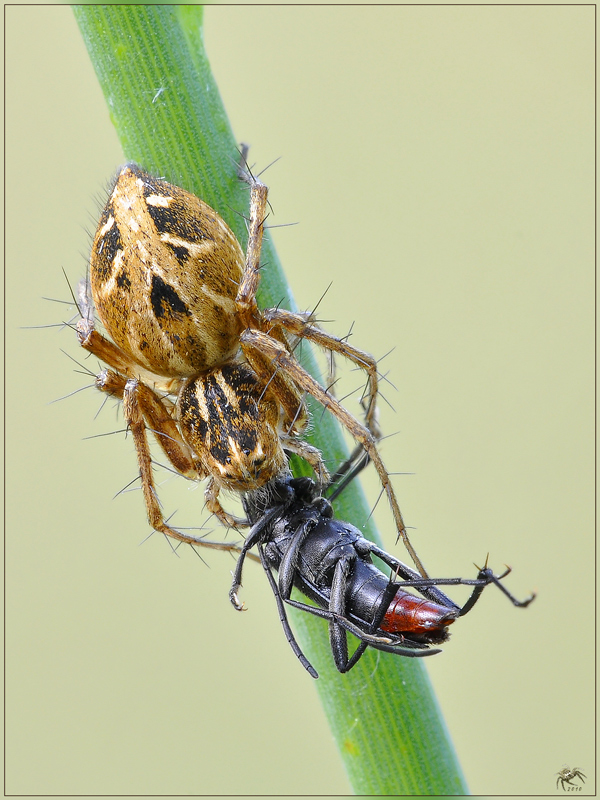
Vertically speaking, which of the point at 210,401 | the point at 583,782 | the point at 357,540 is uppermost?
the point at 210,401

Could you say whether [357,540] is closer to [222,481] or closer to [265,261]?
[222,481]

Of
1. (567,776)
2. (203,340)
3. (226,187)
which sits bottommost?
(567,776)

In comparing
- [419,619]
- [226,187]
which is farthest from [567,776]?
[226,187]

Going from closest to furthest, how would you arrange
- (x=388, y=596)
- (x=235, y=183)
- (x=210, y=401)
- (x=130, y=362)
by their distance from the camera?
(x=388, y=596) < (x=235, y=183) < (x=210, y=401) < (x=130, y=362)

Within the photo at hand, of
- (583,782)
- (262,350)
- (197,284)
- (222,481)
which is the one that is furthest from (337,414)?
(583,782)

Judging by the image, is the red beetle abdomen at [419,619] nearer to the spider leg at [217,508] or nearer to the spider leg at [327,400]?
the spider leg at [327,400]

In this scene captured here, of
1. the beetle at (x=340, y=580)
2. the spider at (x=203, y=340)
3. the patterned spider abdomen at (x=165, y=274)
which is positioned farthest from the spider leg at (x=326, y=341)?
the beetle at (x=340, y=580)

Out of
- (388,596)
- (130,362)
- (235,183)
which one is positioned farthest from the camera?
(130,362)

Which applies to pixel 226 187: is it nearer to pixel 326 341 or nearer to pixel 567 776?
pixel 326 341
